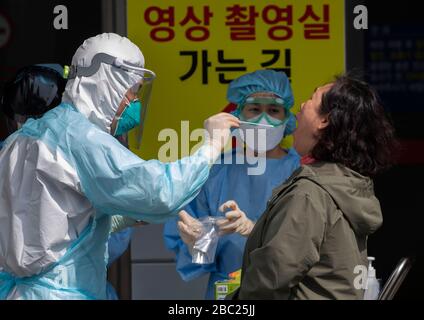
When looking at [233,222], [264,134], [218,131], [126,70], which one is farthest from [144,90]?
[264,134]

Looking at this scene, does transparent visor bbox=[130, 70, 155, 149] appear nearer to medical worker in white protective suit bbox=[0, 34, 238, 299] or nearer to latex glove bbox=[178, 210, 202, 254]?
medical worker in white protective suit bbox=[0, 34, 238, 299]

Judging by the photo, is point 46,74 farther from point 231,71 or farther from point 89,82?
point 231,71

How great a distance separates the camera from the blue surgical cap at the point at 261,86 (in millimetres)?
4109

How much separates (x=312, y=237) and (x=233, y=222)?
1.18m

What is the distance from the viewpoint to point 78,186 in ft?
9.21

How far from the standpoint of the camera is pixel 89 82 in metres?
2.99

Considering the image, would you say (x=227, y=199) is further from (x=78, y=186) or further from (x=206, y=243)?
(x=78, y=186)

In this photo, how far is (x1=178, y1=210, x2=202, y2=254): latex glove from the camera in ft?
12.1

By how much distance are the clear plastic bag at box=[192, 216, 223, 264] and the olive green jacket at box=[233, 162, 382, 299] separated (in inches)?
43.6

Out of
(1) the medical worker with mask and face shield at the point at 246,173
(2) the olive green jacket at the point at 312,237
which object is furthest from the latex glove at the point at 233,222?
(2) the olive green jacket at the point at 312,237

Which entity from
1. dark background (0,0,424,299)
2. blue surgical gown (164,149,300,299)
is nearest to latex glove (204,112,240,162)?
blue surgical gown (164,149,300,299)

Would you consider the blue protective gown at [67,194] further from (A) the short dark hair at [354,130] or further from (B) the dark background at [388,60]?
(B) the dark background at [388,60]

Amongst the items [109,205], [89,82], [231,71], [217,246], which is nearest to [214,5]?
[231,71]

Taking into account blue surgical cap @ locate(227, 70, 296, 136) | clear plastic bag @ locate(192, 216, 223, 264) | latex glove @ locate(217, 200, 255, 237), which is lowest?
clear plastic bag @ locate(192, 216, 223, 264)
